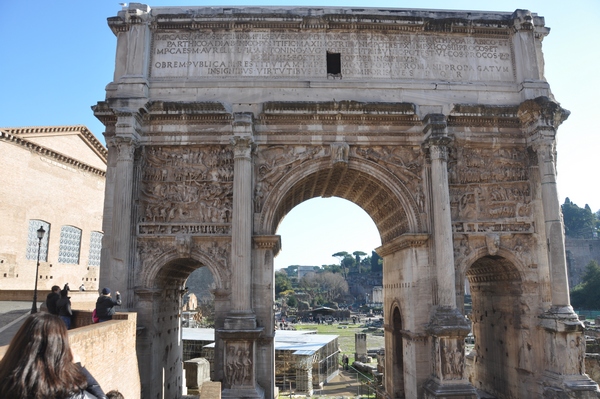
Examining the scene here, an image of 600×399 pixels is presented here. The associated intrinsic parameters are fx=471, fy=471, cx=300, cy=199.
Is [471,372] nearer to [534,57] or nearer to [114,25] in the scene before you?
[534,57]

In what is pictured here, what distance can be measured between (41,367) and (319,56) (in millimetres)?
13883

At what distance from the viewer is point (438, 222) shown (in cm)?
1366

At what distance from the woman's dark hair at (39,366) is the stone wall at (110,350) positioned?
13.0 feet

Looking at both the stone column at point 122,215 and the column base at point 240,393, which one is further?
the stone column at point 122,215

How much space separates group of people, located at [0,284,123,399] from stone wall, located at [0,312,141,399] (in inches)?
156

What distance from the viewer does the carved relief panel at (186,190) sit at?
14102mm

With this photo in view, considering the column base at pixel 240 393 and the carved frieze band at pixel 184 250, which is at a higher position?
the carved frieze band at pixel 184 250

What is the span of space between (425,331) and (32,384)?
12287 mm

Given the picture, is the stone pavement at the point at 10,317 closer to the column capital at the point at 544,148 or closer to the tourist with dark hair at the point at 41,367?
the tourist with dark hair at the point at 41,367

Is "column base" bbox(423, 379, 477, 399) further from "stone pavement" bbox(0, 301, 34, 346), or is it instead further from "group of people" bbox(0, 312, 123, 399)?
"group of people" bbox(0, 312, 123, 399)

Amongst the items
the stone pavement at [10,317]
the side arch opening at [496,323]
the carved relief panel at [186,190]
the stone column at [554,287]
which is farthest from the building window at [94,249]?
the stone column at [554,287]

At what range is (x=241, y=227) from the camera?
1350 cm

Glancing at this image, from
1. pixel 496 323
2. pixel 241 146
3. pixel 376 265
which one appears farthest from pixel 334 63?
pixel 376 265

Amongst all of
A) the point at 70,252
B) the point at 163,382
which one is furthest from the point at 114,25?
the point at 70,252
